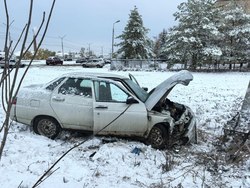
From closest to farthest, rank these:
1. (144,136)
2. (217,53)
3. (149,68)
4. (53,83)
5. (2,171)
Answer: (2,171)
(144,136)
(53,83)
(217,53)
(149,68)

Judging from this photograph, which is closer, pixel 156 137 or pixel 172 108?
pixel 156 137

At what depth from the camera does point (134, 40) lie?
45500 mm

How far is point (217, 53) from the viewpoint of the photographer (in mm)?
35000

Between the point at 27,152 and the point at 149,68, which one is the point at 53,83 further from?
the point at 149,68

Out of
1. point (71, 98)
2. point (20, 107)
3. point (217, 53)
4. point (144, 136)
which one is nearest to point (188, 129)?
point (144, 136)

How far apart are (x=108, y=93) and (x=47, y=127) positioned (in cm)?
152

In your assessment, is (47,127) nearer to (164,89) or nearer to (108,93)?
(108,93)

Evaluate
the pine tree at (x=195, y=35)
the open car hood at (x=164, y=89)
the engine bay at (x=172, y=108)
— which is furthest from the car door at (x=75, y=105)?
the pine tree at (x=195, y=35)

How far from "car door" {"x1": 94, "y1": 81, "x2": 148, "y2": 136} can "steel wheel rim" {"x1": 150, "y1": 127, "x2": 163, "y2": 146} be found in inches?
8.5

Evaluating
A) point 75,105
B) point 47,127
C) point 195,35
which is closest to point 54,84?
point 75,105

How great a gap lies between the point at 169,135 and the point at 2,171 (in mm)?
3348

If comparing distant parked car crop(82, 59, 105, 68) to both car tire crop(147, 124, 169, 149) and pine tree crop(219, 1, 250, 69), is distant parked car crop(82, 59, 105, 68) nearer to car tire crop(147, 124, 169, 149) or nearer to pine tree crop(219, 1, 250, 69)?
pine tree crop(219, 1, 250, 69)

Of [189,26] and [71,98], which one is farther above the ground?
[189,26]

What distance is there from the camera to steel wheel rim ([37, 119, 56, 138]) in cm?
710
